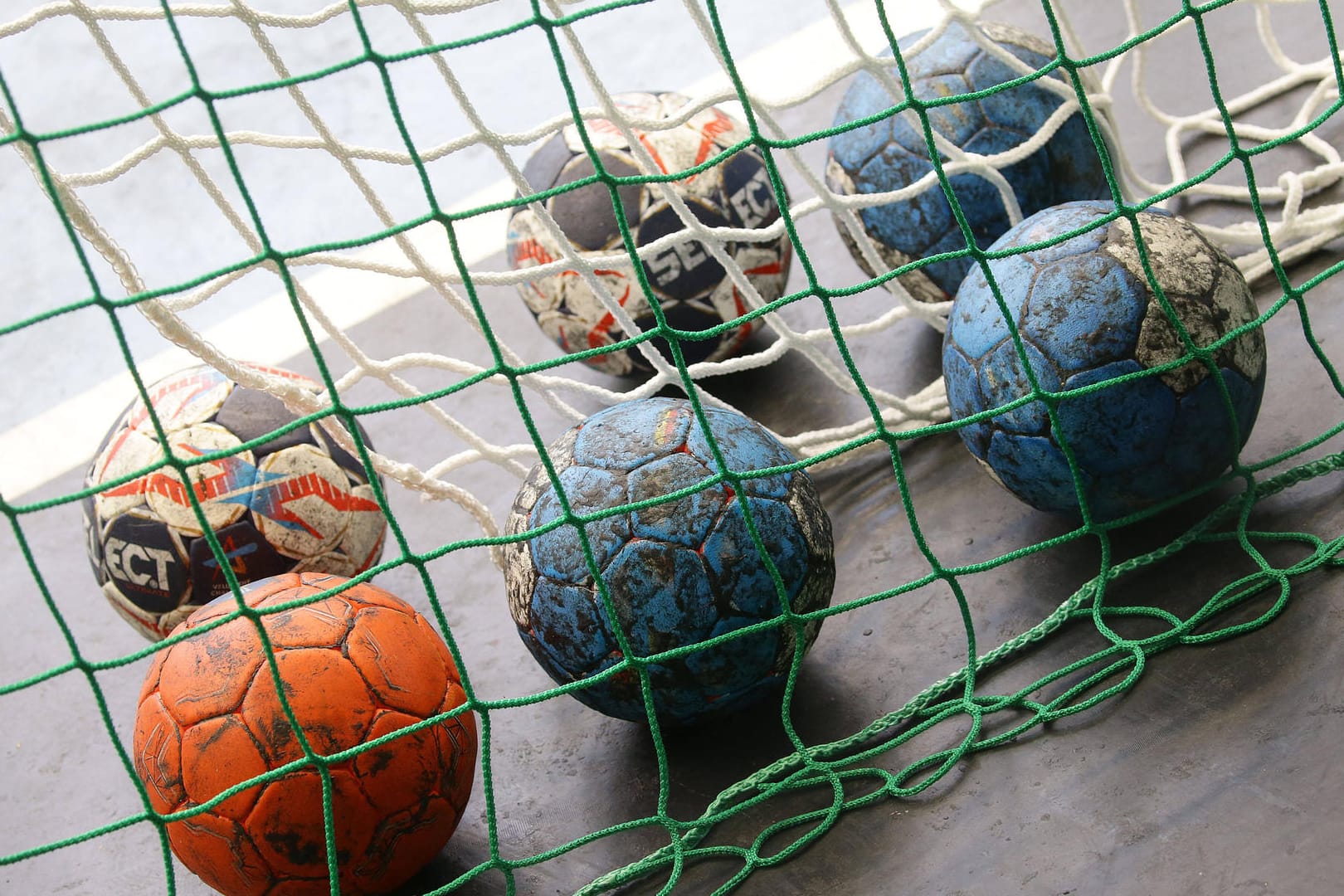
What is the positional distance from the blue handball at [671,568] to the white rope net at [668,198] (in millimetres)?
253

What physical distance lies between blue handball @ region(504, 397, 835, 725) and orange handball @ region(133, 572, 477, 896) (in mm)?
222

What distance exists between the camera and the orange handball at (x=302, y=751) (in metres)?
1.90

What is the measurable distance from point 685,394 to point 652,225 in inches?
14.3

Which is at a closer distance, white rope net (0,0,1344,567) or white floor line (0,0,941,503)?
white rope net (0,0,1344,567)

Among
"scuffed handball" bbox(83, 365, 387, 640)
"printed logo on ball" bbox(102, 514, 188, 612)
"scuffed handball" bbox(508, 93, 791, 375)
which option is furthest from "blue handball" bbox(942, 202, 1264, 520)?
"printed logo on ball" bbox(102, 514, 188, 612)

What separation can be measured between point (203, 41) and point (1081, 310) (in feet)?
15.3

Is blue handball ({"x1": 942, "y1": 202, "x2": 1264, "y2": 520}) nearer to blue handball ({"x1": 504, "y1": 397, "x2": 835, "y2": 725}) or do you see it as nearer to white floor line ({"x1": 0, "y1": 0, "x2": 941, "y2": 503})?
blue handball ({"x1": 504, "y1": 397, "x2": 835, "y2": 725})

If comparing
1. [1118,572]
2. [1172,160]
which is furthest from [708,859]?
[1172,160]

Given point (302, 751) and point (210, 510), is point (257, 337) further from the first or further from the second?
point (302, 751)

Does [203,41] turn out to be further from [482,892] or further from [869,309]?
[482,892]

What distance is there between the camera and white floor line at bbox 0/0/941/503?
3566 mm

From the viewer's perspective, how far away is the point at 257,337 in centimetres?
381

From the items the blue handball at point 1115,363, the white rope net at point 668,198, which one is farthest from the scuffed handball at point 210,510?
the blue handball at point 1115,363

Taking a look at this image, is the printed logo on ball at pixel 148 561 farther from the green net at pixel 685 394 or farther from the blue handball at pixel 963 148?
the blue handball at pixel 963 148
